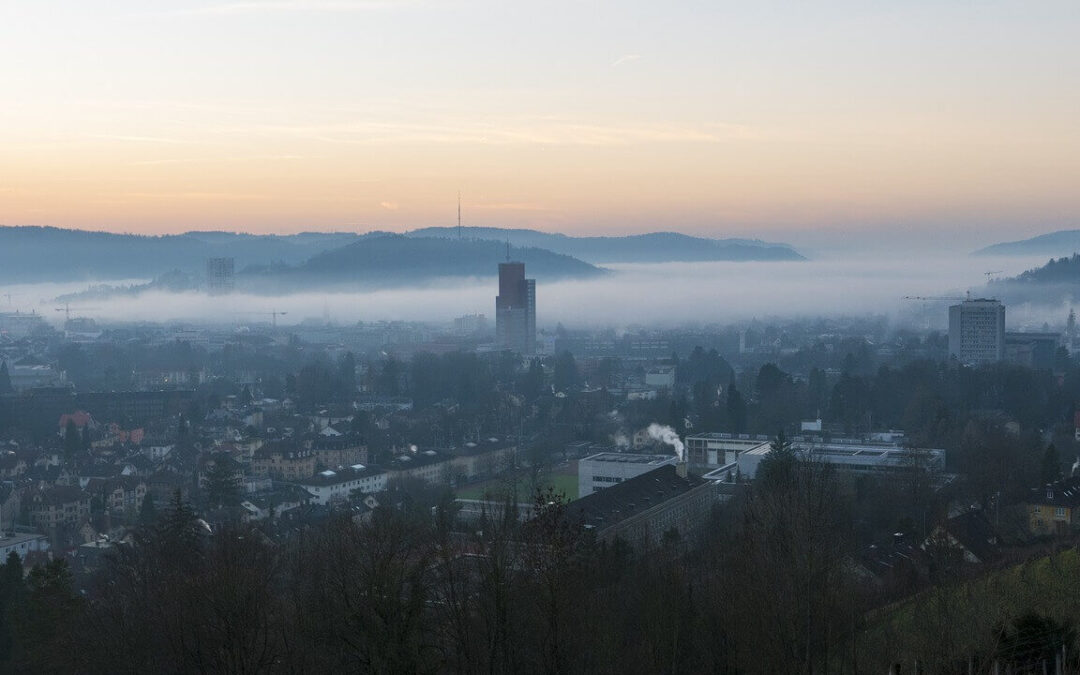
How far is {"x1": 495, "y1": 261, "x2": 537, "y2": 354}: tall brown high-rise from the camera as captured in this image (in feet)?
207

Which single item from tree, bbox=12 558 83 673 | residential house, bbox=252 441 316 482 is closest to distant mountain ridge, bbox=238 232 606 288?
residential house, bbox=252 441 316 482

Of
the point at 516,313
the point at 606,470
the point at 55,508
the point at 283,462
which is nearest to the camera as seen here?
the point at 55,508

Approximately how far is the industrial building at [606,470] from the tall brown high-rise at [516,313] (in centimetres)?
3906

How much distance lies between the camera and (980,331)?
45.5 meters

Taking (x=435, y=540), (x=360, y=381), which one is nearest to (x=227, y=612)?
(x=435, y=540)

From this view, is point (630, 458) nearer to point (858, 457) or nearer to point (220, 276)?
point (858, 457)

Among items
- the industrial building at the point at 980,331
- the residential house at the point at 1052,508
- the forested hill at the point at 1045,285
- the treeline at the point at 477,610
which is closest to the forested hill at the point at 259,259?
the forested hill at the point at 1045,285

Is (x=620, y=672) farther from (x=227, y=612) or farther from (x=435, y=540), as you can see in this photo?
(x=227, y=612)

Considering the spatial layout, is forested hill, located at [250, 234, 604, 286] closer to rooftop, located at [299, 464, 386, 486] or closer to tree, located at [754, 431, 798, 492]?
rooftop, located at [299, 464, 386, 486]

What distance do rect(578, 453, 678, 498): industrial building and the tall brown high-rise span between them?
39.1 metres

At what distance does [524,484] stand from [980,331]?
2855 cm

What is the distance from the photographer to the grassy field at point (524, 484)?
21.5m

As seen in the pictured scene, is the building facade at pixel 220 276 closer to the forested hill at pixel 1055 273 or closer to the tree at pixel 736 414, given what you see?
the forested hill at pixel 1055 273

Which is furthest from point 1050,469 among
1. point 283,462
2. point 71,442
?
point 71,442
